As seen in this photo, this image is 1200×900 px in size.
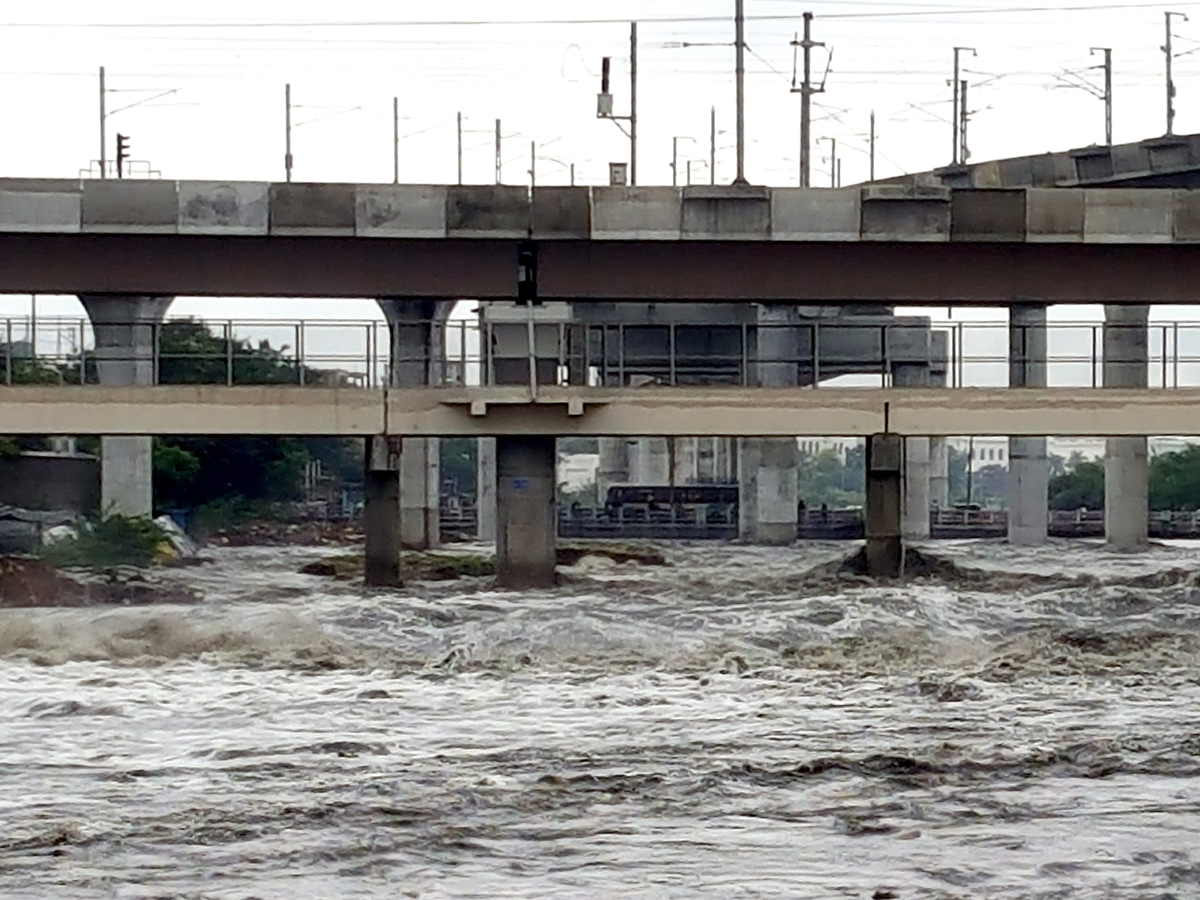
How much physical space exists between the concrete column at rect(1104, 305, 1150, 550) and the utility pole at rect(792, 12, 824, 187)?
9495 millimetres

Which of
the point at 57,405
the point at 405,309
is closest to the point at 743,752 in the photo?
the point at 57,405

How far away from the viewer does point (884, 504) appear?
3956 centimetres

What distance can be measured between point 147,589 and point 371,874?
2548cm

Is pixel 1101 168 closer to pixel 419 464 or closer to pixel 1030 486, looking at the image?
pixel 1030 486

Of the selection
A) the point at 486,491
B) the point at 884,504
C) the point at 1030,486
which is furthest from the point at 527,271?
the point at 1030,486

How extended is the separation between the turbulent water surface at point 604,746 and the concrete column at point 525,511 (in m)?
1.16

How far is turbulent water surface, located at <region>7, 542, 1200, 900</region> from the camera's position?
1588cm

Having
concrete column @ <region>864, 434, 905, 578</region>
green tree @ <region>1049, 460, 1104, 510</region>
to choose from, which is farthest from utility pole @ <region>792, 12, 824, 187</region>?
green tree @ <region>1049, 460, 1104, 510</region>

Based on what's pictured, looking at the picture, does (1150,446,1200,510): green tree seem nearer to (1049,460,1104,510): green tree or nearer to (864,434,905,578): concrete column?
(1049,460,1104,510): green tree

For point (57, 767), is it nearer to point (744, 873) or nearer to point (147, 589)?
point (744, 873)

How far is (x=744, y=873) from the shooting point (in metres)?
15.7

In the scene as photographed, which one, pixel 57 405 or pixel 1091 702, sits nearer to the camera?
pixel 1091 702

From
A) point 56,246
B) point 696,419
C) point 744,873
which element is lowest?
point 744,873

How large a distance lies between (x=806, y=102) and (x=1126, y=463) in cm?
1482
